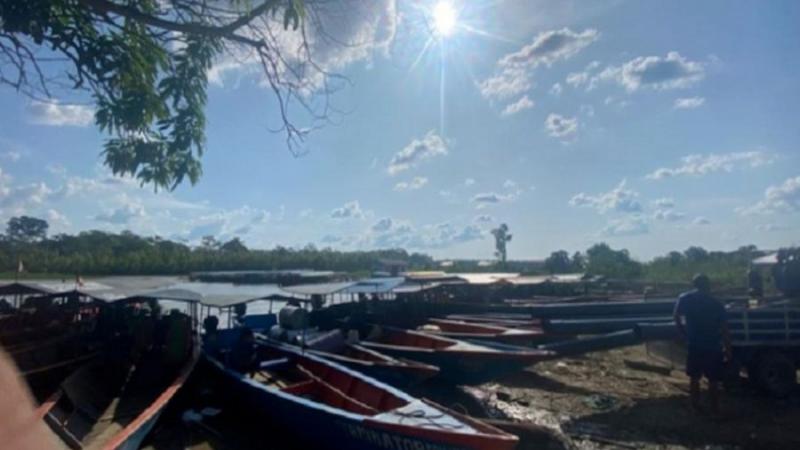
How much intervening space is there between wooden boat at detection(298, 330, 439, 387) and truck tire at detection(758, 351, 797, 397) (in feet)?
19.2

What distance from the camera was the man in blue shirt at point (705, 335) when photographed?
8.73 meters

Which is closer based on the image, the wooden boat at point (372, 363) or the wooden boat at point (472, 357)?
the wooden boat at point (372, 363)

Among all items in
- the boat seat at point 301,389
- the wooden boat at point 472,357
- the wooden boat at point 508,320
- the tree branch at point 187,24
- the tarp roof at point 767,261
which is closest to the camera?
the tree branch at point 187,24

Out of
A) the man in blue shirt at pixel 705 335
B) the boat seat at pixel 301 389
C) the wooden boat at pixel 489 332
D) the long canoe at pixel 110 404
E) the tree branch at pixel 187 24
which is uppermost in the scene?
the tree branch at pixel 187 24

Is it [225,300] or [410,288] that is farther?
[410,288]

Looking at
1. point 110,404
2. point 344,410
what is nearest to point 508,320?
point 344,410

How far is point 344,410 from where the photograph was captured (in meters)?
7.58

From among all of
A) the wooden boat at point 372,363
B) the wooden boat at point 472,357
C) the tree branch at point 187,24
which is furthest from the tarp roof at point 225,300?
the tree branch at point 187,24

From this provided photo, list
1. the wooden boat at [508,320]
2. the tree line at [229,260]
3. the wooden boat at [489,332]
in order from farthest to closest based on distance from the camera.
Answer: the tree line at [229,260]
the wooden boat at [508,320]
the wooden boat at [489,332]

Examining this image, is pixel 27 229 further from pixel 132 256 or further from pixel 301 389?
pixel 301 389

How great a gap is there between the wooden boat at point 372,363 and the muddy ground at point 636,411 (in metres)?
1.62

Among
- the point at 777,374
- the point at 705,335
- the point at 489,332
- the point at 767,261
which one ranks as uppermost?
the point at 767,261

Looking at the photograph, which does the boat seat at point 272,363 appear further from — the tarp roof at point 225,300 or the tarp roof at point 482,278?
the tarp roof at point 482,278

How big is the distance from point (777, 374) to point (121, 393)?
522 inches
